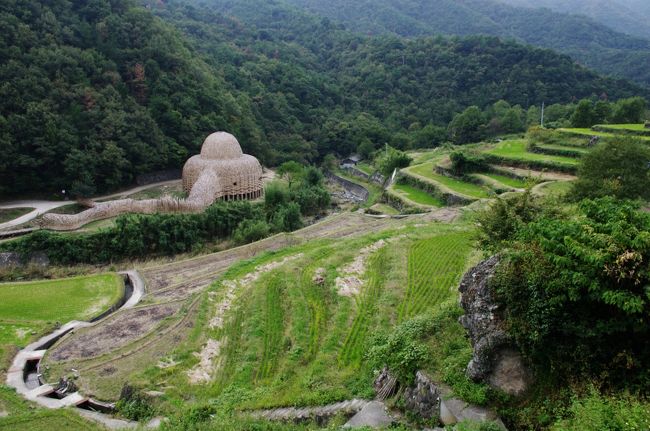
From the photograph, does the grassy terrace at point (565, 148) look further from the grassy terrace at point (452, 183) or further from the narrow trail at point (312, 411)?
the narrow trail at point (312, 411)

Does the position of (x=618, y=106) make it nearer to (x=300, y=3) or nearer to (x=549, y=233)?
(x=549, y=233)

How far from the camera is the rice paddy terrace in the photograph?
11.5 metres

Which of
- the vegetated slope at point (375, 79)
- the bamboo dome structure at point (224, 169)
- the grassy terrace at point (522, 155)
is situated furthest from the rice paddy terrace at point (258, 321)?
the vegetated slope at point (375, 79)

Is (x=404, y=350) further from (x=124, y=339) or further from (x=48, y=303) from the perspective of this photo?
(x=48, y=303)

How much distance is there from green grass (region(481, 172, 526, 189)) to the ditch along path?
19.9 metres

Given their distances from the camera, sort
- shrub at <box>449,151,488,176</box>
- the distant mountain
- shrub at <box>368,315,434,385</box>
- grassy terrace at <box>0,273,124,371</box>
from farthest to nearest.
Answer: the distant mountain
shrub at <box>449,151,488,176</box>
grassy terrace at <box>0,273,124,371</box>
shrub at <box>368,315,434,385</box>

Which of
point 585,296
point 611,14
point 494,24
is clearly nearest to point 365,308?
point 585,296

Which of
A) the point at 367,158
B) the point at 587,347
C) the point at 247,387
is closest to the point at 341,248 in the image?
the point at 247,387

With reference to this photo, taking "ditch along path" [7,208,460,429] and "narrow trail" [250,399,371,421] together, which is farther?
"ditch along path" [7,208,460,429]

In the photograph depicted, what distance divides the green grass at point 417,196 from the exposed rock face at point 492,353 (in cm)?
2434

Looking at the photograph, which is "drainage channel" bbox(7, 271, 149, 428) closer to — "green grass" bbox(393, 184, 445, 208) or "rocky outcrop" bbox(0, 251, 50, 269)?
"rocky outcrop" bbox(0, 251, 50, 269)

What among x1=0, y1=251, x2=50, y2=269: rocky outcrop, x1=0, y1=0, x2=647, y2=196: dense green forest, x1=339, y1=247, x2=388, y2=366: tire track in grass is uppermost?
x1=0, y1=0, x2=647, y2=196: dense green forest

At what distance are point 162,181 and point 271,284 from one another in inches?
1143

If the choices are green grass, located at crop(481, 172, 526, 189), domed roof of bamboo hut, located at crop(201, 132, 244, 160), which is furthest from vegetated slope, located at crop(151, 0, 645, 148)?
green grass, located at crop(481, 172, 526, 189)
